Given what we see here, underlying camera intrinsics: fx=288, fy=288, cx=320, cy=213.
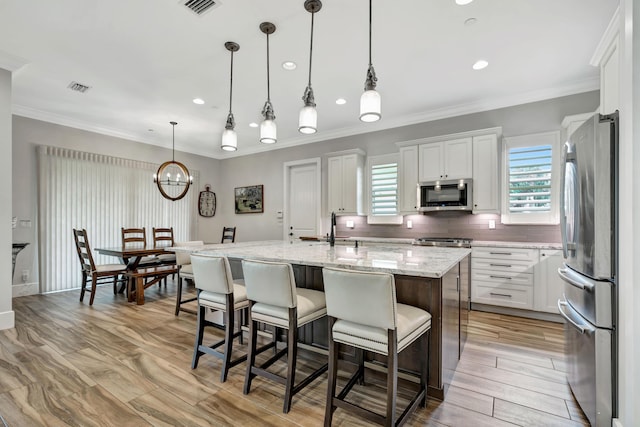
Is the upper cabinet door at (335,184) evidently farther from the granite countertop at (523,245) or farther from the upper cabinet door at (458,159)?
the granite countertop at (523,245)

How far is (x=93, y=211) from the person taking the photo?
203 inches

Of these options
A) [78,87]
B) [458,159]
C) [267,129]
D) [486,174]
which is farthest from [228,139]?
[486,174]

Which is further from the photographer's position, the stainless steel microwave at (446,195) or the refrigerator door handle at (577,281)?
the stainless steel microwave at (446,195)

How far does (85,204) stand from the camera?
16.7 ft

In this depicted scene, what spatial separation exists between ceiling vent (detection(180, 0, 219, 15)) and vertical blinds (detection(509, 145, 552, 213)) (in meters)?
3.92

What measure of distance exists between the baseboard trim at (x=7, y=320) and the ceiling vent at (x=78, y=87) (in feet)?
9.19

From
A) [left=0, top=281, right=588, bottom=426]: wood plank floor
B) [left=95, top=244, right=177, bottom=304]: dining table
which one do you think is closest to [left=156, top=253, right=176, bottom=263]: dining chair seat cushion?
[left=95, top=244, right=177, bottom=304]: dining table

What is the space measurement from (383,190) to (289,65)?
8.44ft

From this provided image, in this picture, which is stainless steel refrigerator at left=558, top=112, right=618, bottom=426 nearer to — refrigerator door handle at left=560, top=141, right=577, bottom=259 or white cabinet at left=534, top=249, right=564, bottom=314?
refrigerator door handle at left=560, top=141, right=577, bottom=259

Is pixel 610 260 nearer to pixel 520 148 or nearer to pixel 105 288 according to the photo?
pixel 520 148

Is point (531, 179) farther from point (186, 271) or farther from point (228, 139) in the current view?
point (186, 271)

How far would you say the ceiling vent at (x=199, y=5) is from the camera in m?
2.29

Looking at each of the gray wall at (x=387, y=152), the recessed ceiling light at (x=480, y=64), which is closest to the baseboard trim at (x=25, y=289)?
the gray wall at (x=387, y=152)

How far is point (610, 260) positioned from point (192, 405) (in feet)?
8.63
